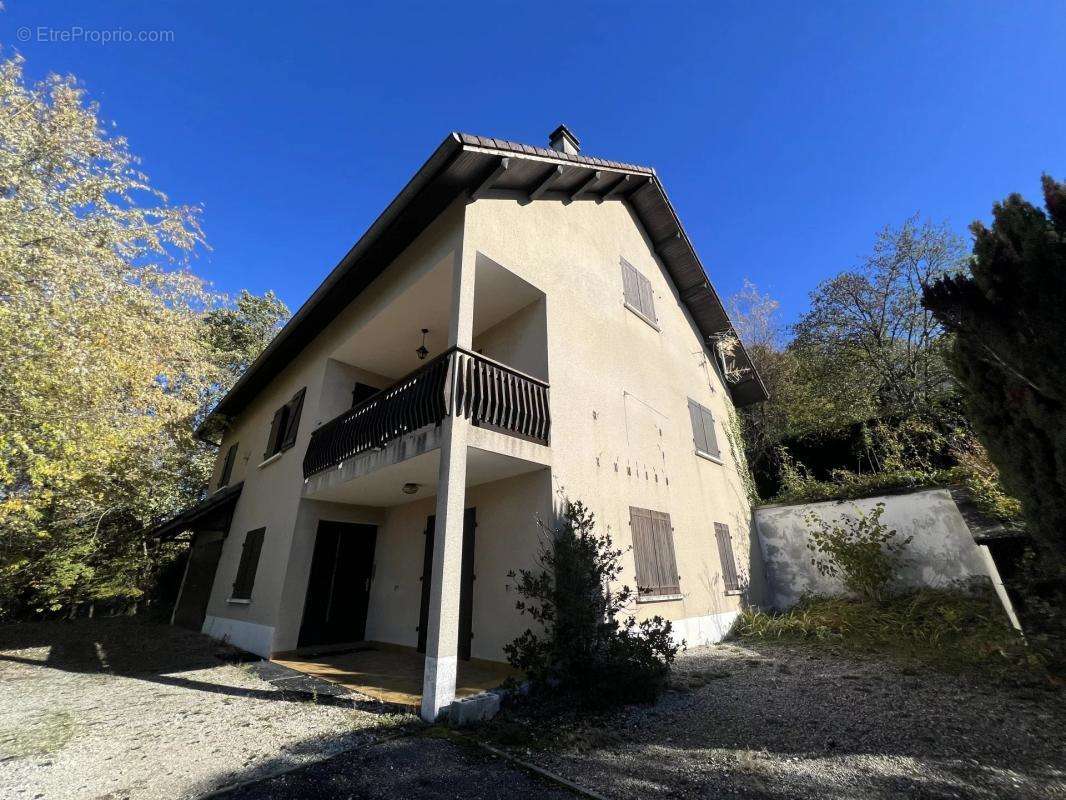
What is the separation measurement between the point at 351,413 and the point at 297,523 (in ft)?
7.76

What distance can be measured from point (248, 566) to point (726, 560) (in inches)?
408

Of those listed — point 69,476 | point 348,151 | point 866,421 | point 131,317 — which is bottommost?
point 69,476

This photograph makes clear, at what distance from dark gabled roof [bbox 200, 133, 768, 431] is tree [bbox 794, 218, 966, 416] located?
5909mm

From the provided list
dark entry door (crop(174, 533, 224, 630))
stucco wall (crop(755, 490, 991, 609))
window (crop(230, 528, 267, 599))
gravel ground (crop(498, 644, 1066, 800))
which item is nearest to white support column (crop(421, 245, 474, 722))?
gravel ground (crop(498, 644, 1066, 800))

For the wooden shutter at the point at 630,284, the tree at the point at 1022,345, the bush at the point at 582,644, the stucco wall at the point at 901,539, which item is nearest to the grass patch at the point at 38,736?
the bush at the point at 582,644

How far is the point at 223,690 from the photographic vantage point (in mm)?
5840

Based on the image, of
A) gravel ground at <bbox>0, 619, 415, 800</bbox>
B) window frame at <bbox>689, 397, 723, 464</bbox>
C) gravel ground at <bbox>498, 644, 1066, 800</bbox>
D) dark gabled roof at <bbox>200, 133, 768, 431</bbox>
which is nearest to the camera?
gravel ground at <bbox>498, 644, 1066, 800</bbox>

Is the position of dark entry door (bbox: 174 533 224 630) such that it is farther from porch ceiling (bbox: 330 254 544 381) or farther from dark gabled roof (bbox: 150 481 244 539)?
porch ceiling (bbox: 330 254 544 381)

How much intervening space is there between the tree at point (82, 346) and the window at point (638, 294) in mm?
11135

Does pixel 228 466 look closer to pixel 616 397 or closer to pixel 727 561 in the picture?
pixel 616 397

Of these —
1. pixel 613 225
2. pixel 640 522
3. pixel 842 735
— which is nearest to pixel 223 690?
pixel 640 522

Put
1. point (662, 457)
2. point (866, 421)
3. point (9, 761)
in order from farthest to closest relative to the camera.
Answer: point (866, 421) → point (662, 457) → point (9, 761)

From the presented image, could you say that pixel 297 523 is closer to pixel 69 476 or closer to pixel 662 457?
pixel 69 476

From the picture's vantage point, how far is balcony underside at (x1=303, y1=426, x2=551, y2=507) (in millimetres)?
5949
